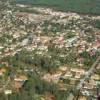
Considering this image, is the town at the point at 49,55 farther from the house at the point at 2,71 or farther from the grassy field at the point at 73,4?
the grassy field at the point at 73,4

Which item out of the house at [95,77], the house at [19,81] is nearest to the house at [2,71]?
the house at [19,81]

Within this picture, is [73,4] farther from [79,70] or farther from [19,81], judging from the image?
[19,81]

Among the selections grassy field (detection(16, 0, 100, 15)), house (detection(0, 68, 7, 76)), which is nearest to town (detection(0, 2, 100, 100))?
house (detection(0, 68, 7, 76))

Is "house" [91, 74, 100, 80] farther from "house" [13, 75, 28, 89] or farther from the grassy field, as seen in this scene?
the grassy field

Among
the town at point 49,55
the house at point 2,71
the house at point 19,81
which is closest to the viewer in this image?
the town at point 49,55

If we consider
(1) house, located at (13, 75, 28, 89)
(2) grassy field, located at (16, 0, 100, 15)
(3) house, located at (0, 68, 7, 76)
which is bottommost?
(1) house, located at (13, 75, 28, 89)

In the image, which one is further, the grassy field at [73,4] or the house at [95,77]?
the grassy field at [73,4]

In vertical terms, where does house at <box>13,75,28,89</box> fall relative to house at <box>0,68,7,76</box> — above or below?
below

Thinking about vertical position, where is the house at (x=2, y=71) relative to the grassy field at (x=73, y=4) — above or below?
below

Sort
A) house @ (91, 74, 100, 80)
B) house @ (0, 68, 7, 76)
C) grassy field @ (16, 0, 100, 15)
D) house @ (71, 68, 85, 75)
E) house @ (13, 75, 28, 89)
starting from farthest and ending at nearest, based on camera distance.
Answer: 1. grassy field @ (16, 0, 100, 15)
2. house @ (71, 68, 85, 75)
3. house @ (0, 68, 7, 76)
4. house @ (91, 74, 100, 80)
5. house @ (13, 75, 28, 89)
